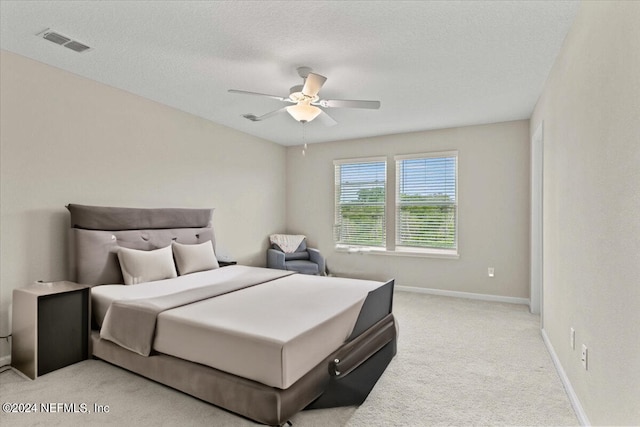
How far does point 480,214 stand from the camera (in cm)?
516

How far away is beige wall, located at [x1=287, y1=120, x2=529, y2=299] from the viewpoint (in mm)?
4891

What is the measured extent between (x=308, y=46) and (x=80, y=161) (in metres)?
2.54

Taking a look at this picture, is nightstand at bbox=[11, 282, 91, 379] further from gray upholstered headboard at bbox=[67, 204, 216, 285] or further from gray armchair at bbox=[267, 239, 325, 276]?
gray armchair at bbox=[267, 239, 325, 276]

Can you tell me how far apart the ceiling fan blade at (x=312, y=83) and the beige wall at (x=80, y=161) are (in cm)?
222

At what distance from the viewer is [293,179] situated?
6.73 metres

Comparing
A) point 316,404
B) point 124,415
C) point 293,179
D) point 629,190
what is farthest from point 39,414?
point 293,179

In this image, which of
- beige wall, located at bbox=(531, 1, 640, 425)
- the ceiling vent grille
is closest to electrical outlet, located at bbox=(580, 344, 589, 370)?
beige wall, located at bbox=(531, 1, 640, 425)

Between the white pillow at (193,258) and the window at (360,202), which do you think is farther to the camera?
the window at (360,202)

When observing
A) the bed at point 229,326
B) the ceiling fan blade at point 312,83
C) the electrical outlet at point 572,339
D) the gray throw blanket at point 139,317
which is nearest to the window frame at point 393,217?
the bed at point 229,326

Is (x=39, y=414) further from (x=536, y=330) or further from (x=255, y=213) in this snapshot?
(x=536, y=330)

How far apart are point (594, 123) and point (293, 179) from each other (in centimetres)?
523

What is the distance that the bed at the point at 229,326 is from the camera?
2.01m

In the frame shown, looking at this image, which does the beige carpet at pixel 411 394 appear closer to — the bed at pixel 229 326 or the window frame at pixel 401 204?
the bed at pixel 229 326

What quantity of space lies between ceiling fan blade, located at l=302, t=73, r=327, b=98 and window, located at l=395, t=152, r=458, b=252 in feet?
10.0
